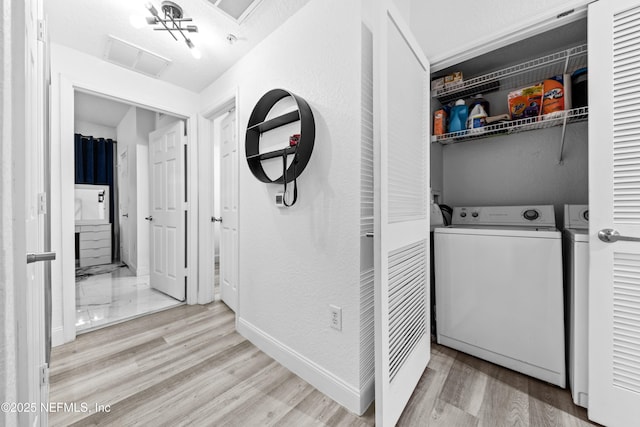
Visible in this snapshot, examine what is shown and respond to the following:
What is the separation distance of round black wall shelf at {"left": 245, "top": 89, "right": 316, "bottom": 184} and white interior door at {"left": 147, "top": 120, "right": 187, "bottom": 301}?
133 centimetres

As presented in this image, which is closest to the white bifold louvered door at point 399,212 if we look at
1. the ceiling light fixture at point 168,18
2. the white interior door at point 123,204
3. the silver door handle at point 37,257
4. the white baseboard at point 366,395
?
the white baseboard at point 366,395

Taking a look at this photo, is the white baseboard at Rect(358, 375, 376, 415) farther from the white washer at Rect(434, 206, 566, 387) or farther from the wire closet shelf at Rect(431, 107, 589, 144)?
the wire closet shelf at Rect(431, 107, 589, 144)

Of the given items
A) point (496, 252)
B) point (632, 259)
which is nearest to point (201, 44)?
point (496, 252)

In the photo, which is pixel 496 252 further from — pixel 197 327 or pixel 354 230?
Result: pixel 197 327

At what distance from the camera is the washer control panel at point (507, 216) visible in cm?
186

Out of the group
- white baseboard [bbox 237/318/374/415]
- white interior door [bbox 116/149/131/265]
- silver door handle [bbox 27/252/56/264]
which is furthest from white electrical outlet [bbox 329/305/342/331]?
white interior door [bbox 116/149/131/265]

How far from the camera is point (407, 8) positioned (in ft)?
6.13

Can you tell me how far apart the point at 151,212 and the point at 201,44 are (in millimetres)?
2235

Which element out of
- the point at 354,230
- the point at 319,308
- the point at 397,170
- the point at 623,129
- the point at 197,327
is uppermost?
the point at 623,129

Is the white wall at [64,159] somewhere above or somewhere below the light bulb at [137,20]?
below

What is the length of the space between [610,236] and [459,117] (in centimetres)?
125

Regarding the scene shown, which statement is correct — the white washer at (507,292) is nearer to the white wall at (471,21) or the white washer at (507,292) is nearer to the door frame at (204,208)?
the white wall at (471,21)

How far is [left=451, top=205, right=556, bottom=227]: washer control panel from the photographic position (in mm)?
1862

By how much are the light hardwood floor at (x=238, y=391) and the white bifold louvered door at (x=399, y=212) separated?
0.69 ft
